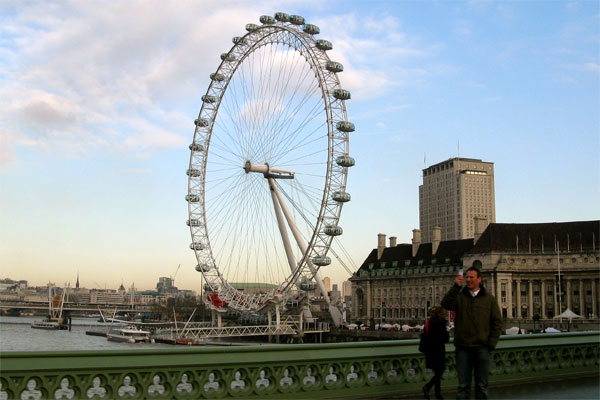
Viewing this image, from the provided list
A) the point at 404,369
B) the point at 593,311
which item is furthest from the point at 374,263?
the point at 404,369

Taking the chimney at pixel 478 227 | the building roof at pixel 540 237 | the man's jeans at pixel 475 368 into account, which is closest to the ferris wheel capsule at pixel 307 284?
the building roof at pixel 540 237

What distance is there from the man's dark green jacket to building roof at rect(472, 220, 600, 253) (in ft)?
303

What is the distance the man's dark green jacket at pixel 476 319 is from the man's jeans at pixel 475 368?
0.11m

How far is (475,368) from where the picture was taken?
996cm

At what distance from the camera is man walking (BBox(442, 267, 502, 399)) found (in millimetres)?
9844

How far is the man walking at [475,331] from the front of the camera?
9.84 m

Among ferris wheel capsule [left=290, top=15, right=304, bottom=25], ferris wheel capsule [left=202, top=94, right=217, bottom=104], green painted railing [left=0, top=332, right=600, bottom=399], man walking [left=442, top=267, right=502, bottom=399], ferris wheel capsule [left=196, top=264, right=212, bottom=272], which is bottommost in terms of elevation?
green painted railing [left=0, top=332, right=600, bottom=399]

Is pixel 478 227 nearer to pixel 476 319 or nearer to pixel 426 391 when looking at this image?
pixel 426 391

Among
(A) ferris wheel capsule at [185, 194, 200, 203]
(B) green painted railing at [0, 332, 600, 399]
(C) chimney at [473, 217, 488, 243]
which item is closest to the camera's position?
(B) green painted railing at [0, 332, 600, 399]

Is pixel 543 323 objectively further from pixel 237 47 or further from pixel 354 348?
pixel 354 348

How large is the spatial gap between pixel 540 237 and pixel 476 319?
9442cm

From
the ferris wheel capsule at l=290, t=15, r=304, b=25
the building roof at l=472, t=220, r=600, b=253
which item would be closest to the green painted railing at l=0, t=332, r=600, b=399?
the ferris wheel capsule at l=290, t=15, r=304, b=25

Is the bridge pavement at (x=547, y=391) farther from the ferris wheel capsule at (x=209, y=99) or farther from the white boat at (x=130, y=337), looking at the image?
the white boat at (x=130, y=337)

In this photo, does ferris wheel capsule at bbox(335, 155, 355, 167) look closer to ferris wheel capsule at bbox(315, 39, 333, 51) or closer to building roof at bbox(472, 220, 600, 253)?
ferris wheel capsule at bbox(315, 39, 333, 51)
